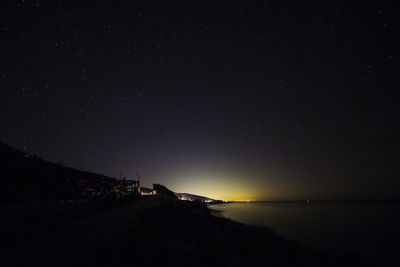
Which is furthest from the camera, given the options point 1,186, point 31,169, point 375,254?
point 375,254

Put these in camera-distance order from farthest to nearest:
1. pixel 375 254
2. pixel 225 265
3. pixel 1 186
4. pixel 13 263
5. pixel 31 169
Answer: pixel 375 254
pixel 31 169
pixel 1 186
pixel 225 265
pixel 13 263

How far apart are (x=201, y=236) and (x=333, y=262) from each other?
9.86 m

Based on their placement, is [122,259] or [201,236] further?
[201,236]

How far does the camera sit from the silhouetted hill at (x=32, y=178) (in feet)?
50.4

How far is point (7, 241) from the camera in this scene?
5.78 m

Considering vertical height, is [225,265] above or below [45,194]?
below

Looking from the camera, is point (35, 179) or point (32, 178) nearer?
point (32, 178)

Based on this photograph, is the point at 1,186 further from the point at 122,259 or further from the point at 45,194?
the point at 122,259

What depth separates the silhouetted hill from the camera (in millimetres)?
15371

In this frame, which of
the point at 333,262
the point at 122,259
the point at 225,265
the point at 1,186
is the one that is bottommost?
the point at 333,262

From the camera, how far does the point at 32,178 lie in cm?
1808

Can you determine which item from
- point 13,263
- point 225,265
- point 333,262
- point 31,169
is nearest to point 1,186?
point 31,169

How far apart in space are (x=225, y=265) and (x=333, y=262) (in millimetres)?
10443

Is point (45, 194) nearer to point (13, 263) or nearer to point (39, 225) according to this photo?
point (39, 225)
